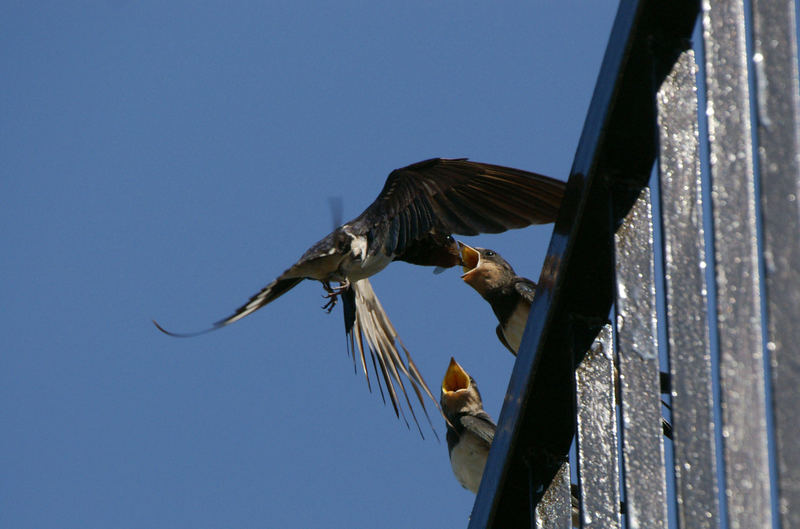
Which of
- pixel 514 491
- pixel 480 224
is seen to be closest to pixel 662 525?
pixel 514 491

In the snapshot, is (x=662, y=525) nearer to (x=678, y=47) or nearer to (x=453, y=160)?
(x=678, y=47)

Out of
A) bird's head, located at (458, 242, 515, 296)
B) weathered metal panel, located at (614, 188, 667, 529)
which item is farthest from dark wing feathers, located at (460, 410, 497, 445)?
weathered metal panel, located at (614, 188, 667, 529)

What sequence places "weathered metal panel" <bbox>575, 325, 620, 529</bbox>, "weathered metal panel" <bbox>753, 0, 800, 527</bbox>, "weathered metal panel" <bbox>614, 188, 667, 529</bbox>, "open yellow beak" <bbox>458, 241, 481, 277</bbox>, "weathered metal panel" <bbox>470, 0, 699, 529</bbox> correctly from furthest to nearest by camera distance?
"open yellow beak" <bbox>458, 241, 481, 277</bbox>, "weathered metal panel" <bbox>575, 325, 620, 529</bbox>, "weathered metal panel" <bbox>470, 0, 699, 529</bbox>, "weathered metal panel" <bbox>614, 188, 667, 529</bbox>, "weathered metal panel" <bbox>753, 0, 800, 527</bbox>

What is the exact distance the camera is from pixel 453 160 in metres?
3.83

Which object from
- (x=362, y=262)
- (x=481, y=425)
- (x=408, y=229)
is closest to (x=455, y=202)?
(x=408, y=229)

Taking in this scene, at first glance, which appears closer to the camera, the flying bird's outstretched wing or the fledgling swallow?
the flying bird's outstretched wing

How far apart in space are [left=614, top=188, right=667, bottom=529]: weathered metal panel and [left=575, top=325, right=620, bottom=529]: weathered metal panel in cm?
11

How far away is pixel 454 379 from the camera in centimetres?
514

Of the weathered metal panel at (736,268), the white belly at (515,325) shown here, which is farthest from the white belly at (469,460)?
the weathered metal panel at (736,268)

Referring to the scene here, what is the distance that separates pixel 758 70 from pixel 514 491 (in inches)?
42.5

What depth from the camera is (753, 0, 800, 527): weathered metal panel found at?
951 millimetres

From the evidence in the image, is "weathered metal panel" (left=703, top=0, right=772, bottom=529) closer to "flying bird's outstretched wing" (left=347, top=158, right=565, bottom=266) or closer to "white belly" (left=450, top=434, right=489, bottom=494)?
"flying bird's outstretched wing" (left=347, top=158, right=565, bottom=266)

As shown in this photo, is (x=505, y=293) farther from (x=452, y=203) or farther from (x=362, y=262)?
(x=452, y=203)

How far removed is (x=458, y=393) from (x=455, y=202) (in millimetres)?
1464
